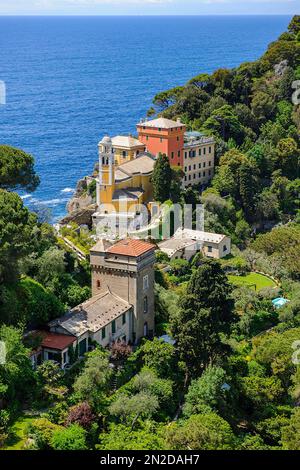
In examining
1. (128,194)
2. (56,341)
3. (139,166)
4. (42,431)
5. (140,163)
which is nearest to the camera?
(42,431)

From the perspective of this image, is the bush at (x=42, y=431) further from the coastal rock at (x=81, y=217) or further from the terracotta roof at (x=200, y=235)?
the terracotta roof at (x=200, y=235)

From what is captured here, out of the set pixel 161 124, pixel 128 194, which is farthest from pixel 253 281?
pixel 161 124

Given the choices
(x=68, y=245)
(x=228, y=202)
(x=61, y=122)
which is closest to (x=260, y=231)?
(x=228, y=202)

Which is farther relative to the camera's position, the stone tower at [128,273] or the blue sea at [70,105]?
the blue sea at [70,105]

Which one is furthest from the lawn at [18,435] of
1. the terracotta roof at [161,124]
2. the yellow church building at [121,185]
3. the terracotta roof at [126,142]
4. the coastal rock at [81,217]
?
the terracotta roof at [161,124]

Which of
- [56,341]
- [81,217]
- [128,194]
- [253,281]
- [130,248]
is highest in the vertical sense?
[130,248]

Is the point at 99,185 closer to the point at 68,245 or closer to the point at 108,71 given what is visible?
the point at 68,245

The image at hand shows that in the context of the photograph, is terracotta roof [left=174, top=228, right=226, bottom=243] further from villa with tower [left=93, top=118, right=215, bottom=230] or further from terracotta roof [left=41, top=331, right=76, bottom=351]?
terracotta roof [left=41, top=331, right=76, bottom=351]

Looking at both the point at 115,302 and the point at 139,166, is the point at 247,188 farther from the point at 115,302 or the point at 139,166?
the point at 115,302
